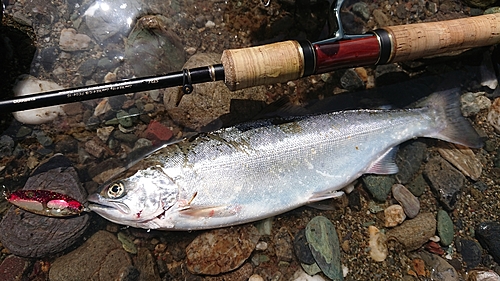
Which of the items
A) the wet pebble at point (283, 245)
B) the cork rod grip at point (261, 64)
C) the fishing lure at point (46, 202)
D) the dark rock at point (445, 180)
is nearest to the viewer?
the cork rod grip at point (261, 64)

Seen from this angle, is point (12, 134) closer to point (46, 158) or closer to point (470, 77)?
point (46, 158)

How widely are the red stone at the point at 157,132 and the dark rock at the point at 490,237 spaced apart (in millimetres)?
2631

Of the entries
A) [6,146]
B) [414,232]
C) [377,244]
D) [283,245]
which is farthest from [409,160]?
[6,146]

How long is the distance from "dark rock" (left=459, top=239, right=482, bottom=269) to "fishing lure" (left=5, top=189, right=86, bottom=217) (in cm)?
297

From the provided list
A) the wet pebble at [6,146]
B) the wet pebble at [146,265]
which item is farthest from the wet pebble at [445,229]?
the wet pebble at [6,146]

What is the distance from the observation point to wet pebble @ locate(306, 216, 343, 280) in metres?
2.90

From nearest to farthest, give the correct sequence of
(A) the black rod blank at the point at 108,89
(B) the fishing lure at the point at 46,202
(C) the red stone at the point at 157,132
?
1. (A) the black rod blank at the point at 108,89
2. (B) the fishing lure at the point at 46,202
3. (C) the red stone at the point at 157,132

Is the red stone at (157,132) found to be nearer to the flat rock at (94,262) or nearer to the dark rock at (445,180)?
the flat rock at (94,262)

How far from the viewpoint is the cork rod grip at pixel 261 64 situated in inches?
90.9

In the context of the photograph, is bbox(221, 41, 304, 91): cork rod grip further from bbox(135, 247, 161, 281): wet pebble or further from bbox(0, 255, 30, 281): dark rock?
bbox(0, 255, 30, 281): dark rock

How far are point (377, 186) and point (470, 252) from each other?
905 millimetres

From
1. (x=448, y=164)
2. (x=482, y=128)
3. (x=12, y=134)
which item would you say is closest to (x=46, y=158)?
(x=12, y=134)

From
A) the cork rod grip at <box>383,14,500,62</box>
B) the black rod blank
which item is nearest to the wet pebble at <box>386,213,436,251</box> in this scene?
the cork rod grip at <box>383,14,500,62</box>

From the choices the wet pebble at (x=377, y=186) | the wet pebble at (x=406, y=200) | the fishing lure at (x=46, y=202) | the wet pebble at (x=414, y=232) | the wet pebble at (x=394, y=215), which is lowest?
the wet pebble at (x=414, y=232)
